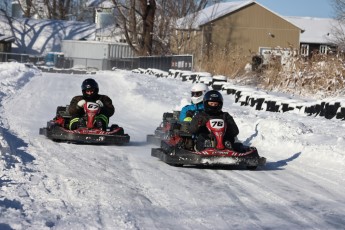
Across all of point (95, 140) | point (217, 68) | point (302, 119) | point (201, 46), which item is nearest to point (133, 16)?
point (201, 46)

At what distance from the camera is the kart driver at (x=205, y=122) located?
10.2 m

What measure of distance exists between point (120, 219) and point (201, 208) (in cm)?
101

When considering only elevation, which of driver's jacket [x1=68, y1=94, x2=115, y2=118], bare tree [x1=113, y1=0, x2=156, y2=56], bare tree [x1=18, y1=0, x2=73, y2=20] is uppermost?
bare tree [x1=18, y1=0, x2=73, y2=20]

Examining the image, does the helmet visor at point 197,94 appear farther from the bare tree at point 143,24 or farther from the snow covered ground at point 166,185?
the bare tree at point 143,24

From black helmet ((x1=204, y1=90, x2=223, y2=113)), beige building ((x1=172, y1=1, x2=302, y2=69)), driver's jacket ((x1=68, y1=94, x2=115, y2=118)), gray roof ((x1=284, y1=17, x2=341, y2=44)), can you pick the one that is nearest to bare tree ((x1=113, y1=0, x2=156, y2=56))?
beige building ((x1=172, y1=1, x2=302, y2=69))

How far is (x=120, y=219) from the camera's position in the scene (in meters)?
6.20

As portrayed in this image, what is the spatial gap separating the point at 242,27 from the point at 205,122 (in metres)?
49.7

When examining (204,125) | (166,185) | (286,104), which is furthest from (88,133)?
(286,104)

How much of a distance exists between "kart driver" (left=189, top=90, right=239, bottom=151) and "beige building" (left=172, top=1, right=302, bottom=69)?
45436 millimetres

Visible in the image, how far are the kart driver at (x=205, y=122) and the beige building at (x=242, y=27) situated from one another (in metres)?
45.4

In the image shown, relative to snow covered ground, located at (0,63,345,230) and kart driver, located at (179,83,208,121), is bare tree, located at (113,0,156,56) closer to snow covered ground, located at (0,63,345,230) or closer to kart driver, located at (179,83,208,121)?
snow covered ground, located at (0,63,345,230)

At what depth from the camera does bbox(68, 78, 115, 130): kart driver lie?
12188 mm

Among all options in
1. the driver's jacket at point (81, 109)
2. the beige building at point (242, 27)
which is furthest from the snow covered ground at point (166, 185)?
the beige building at point (242, 27)

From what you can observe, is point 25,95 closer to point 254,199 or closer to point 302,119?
point 302,119
